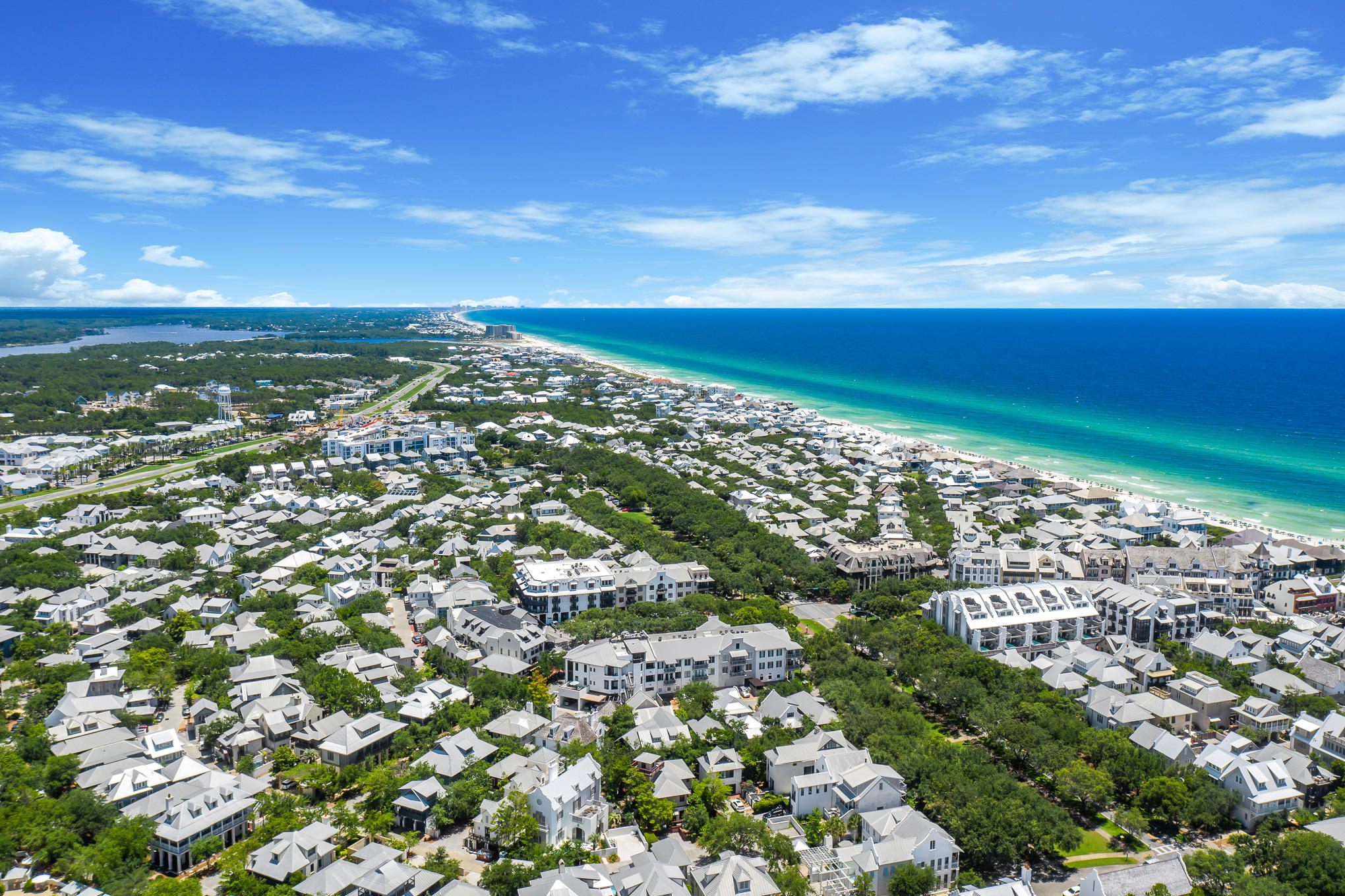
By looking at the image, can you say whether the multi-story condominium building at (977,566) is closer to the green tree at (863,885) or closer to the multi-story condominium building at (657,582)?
the multi-story condominium building at (657,582)

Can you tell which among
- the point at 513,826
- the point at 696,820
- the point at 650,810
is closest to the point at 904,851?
the point at 696,820

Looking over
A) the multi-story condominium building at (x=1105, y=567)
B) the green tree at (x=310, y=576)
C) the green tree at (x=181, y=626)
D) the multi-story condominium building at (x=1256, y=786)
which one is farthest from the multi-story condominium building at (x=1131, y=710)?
the green tree at (x=181, y=626)

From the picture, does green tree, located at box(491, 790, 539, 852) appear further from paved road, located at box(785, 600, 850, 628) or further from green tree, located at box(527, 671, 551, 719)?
paved road, located at box(785, 600, 850, 628)

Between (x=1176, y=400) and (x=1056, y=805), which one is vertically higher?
(x=1176, y=400)

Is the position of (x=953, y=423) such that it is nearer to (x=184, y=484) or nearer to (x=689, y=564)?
(x=689, y=564)

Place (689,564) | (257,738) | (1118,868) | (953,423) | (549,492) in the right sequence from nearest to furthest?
(1118,868)
(257,738)
(689,564)
(549,492)
(953,423)

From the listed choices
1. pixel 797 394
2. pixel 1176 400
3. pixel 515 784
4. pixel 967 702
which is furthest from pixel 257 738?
pixel 1176 400
